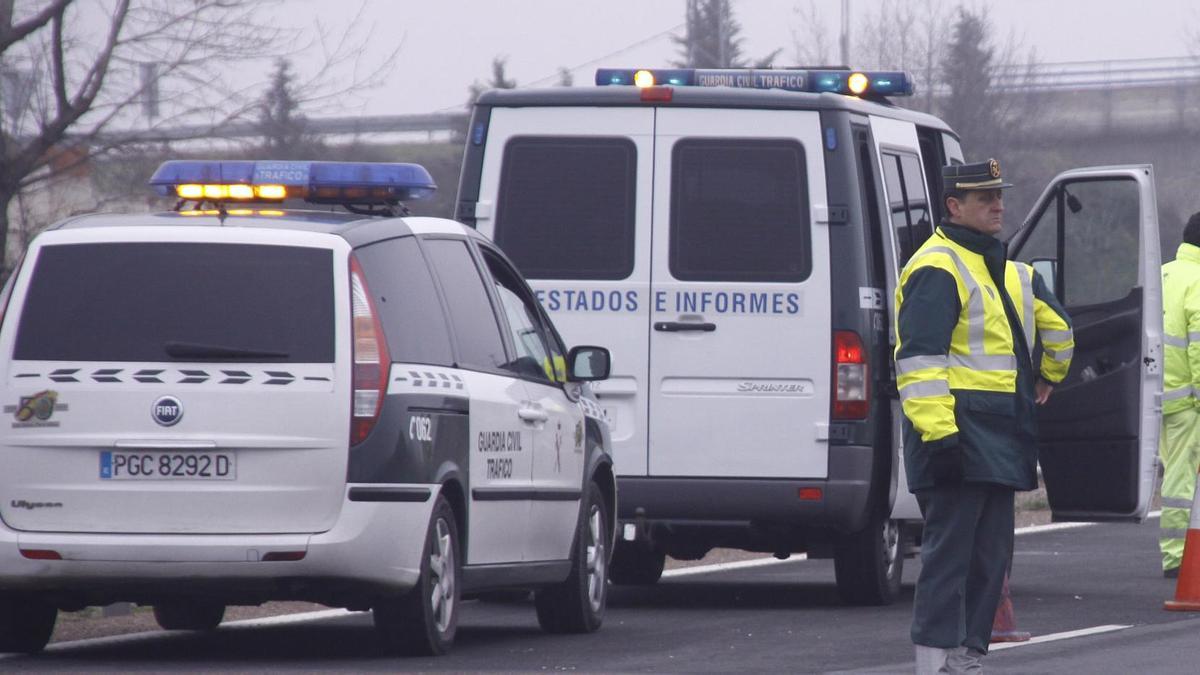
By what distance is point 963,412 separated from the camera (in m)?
7.46

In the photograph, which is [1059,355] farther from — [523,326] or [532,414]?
[523,326]

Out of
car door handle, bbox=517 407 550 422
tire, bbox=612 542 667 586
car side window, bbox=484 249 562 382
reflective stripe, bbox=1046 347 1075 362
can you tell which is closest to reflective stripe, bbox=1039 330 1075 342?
reflective stripe, bbox=1046 347 1075 362

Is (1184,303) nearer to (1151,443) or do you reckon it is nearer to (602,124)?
(1151,443)

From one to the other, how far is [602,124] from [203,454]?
3734 millimetres

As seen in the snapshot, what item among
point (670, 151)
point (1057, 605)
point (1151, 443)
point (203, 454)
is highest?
point (670, 151)

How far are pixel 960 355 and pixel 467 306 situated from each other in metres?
2.55

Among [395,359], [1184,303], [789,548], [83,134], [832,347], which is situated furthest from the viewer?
[83,134]

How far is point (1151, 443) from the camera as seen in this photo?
38.2ft

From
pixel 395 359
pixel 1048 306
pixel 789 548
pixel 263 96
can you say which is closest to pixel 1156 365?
pixel 789 548

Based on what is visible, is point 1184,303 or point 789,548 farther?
point 1184,303

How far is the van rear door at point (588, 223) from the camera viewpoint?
11.4m

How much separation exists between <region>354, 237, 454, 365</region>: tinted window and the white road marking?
236 centimetres

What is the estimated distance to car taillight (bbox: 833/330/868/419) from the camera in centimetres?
1105

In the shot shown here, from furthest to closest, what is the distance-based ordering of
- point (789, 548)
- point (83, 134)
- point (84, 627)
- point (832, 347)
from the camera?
point (83, 134) < point (789, 548) < point (832, 347) < point (84, 627)
